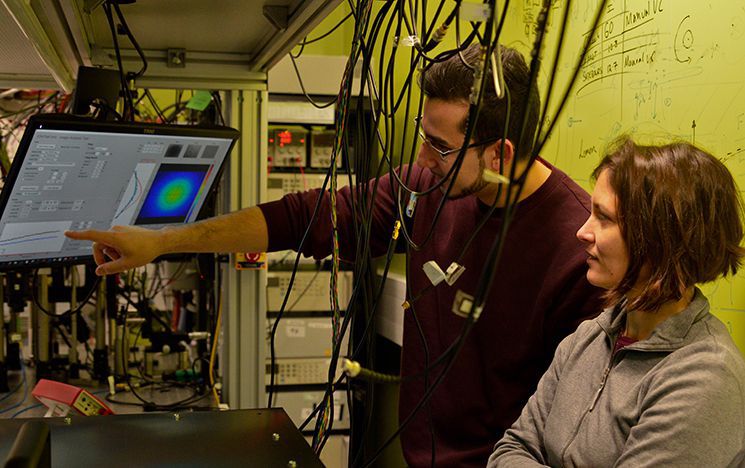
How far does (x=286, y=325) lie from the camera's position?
363 centimetres

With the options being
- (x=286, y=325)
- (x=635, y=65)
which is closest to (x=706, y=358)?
(x=635, y=65)

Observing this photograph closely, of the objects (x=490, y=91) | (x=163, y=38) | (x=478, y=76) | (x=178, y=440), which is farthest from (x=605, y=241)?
(x=163, y=38)

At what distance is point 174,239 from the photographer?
5.78 feet

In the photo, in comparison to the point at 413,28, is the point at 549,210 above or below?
below

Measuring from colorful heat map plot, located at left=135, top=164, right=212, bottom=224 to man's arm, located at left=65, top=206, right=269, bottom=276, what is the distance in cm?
10

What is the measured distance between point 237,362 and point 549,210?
3.54 ft

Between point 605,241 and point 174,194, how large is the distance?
1.06 meters

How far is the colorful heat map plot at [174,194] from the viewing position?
5.91 feet

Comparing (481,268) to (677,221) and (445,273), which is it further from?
(445,273)

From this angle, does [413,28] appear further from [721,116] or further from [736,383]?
[721,116]

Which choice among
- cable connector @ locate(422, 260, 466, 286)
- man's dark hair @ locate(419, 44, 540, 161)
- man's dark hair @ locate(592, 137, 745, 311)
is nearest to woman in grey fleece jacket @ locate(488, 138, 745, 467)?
man's dark hair @ locate(592, 137, 745, 311)

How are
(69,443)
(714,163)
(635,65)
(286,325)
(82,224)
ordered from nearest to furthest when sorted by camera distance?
(69,443), (714,163), (82,224), (635,65), (286,325)

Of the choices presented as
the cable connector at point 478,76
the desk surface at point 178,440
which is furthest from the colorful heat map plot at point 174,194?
the cable connector at point 478,76

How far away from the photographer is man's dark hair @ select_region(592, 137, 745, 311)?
1.15 metres
